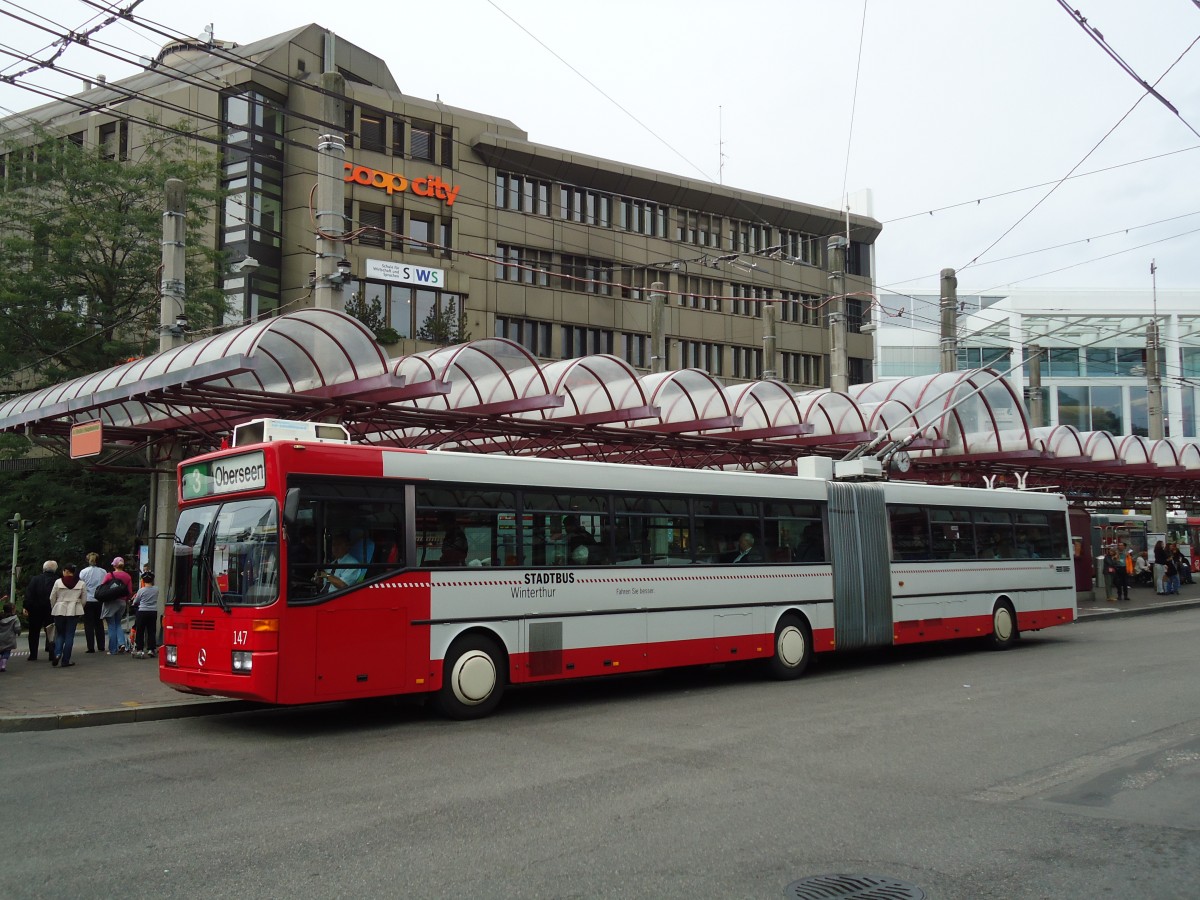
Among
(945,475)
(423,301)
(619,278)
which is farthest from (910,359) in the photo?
(945,475)

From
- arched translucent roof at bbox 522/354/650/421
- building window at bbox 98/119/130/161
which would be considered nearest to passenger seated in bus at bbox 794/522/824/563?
arched translucent roof at bbox 522/354/650/421

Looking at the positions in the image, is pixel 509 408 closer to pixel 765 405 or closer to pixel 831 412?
pixel 765 405

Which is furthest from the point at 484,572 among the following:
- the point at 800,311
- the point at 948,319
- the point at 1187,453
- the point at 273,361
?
the point at 800,311

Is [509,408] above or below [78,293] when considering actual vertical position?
below

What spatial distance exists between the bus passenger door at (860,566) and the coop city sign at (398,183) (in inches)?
1219

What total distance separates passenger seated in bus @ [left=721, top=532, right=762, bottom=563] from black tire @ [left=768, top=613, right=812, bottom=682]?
3.52 feet

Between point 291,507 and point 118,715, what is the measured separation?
11.3 feet

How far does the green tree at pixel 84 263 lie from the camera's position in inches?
1094

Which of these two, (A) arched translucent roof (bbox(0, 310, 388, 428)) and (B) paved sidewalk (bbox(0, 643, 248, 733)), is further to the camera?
(A) arched translucent roof (bbox(0, 310, 388, 428))

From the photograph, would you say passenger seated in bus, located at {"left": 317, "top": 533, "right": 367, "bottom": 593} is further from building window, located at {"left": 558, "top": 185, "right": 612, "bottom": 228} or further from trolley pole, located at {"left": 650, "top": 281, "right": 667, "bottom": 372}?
building window, located at {"left": 558, "top": 185, "right": 612, "bottom": 228}

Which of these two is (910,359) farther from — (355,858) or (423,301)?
(355,858)

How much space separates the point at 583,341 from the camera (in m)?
49.4

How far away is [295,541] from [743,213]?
47.6 m

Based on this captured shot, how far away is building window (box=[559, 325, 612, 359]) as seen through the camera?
4881 centimetres
